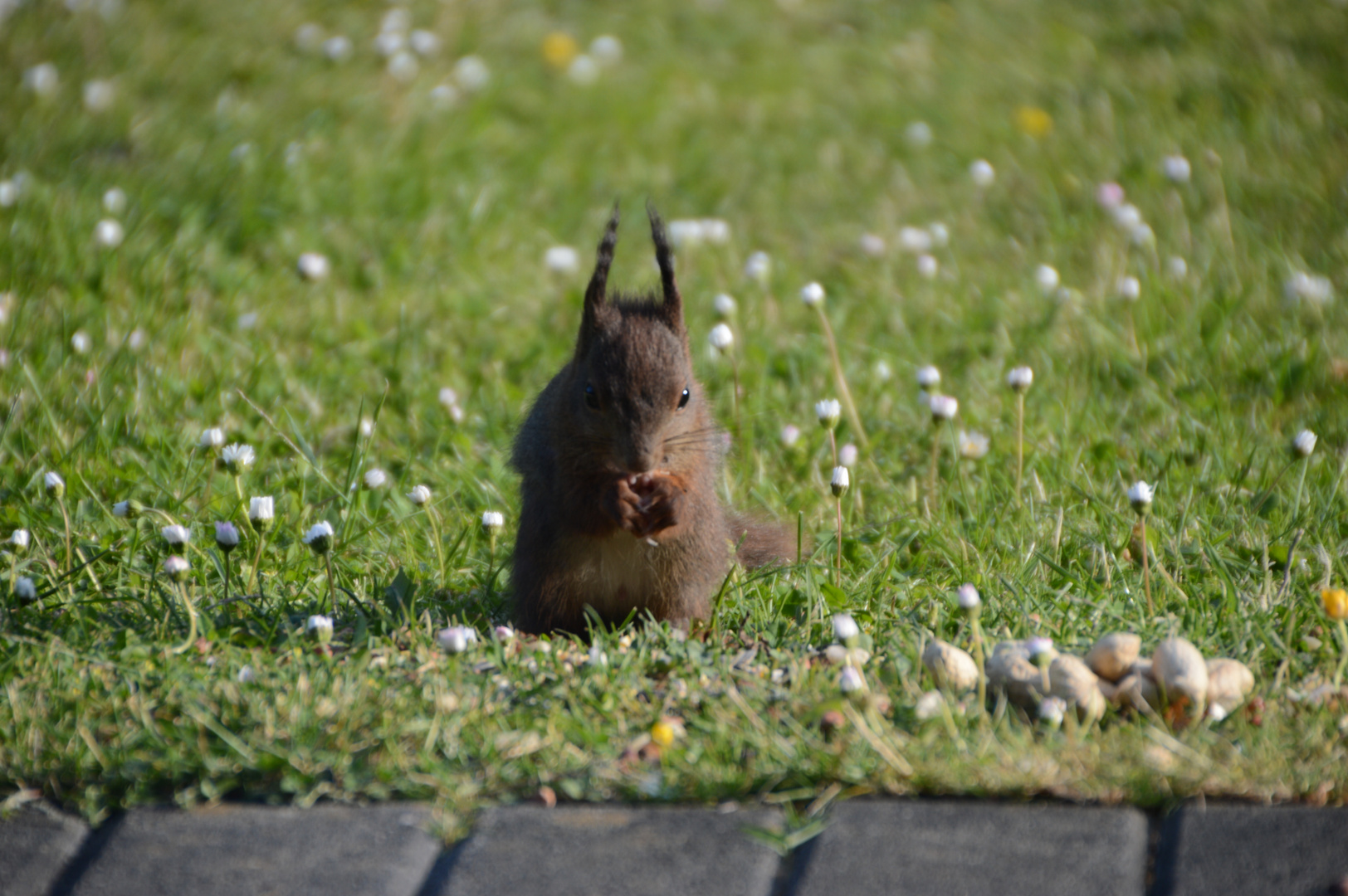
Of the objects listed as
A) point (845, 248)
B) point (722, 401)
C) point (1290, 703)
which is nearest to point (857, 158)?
point (845, 248)

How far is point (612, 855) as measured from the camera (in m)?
2.08

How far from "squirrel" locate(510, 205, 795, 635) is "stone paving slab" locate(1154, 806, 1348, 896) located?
1243 mm

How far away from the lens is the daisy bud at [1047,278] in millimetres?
4820

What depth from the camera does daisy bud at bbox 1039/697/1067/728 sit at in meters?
2.34

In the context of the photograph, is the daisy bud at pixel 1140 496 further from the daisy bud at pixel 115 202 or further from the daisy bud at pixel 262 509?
the daisy bud at pixel 115 202

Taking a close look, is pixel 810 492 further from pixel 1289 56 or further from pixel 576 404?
pixel 1289 56

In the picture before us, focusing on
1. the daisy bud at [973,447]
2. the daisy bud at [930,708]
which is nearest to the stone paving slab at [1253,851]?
the daisy bud at [930,708]

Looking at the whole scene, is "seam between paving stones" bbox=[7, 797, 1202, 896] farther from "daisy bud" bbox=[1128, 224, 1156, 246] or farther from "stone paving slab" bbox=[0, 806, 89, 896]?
"daisy bud" bbox=[1128, 224, 1156, 246]

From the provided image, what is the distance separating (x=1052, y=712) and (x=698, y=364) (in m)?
2.41

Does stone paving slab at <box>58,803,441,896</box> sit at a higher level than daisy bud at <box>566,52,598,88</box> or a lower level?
higher

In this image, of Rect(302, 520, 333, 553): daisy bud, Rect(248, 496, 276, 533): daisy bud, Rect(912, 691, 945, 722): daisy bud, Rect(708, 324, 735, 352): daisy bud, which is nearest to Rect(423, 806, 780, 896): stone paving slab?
Rect(912, 691, 945, 722): daisy bud

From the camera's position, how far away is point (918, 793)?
7.29 feet

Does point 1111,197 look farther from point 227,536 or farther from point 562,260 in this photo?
point 227,536

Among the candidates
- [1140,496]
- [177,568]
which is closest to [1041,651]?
[1140,496]
